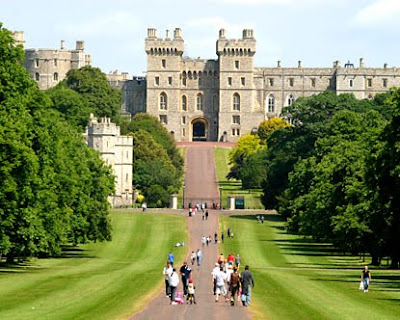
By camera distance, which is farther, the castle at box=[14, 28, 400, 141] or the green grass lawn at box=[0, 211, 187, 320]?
the castle at box=[14, 28, 400, 141]

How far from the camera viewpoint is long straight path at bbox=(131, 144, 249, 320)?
37797 mm

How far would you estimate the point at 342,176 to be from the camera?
7750cm

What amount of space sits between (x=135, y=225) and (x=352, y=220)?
3841 centimetres

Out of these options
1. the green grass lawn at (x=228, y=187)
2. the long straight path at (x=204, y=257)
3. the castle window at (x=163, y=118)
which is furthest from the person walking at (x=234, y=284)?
the castle window at (x=163, y=118)

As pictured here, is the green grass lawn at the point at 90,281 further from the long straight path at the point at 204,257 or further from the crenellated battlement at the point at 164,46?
the crenellated battlement at the point at 164,46

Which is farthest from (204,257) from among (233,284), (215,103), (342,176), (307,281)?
(215,103)

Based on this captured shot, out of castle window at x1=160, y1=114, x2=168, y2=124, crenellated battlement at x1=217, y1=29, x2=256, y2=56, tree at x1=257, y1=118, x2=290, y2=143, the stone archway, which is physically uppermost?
crenellated battlement at x1=217, y1=29, x2=256, y2=56

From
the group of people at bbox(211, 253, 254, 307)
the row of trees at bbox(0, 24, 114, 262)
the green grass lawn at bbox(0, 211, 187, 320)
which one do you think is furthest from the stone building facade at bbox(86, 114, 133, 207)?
the group of people at bbox(211, 253, 254, 307)

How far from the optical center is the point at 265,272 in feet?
200

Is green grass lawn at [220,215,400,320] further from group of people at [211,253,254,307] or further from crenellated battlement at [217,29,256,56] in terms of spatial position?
crenellated battlement at [217,29,256,56]

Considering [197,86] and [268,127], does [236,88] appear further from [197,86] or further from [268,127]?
[268,127]

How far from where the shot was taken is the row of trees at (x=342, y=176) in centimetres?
5534

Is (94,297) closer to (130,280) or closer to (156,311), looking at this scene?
(156,311)

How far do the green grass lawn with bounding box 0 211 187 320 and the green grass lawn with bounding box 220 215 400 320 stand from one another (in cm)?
395
